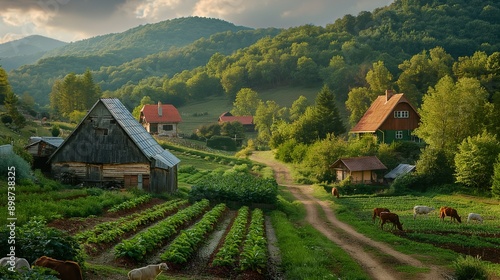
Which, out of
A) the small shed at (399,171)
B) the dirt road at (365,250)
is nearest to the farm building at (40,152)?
the dirt road at (365,250)

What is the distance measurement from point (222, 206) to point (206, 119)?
9313 cm

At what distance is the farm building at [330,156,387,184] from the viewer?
53.6 m

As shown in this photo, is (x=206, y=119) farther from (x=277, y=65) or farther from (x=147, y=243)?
(x=147, y=243)

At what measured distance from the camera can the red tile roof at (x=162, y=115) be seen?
9656 cm

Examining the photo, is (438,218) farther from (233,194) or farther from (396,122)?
(396,122)

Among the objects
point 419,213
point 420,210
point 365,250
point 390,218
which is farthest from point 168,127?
point 365,250

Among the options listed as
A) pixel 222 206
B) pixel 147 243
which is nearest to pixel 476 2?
pixel 222 206

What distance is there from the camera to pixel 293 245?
2028cm

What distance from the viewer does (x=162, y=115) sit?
97.7m

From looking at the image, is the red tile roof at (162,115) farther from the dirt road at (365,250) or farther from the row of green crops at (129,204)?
the row of green crops at (129,204)

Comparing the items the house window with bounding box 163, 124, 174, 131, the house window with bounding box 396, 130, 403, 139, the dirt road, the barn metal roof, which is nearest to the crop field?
the dirt road

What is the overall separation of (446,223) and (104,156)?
87.4ft

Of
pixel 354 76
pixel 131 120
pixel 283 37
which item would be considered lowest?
pixel 131 120

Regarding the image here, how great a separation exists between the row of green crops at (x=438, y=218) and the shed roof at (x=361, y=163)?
20.6ft
